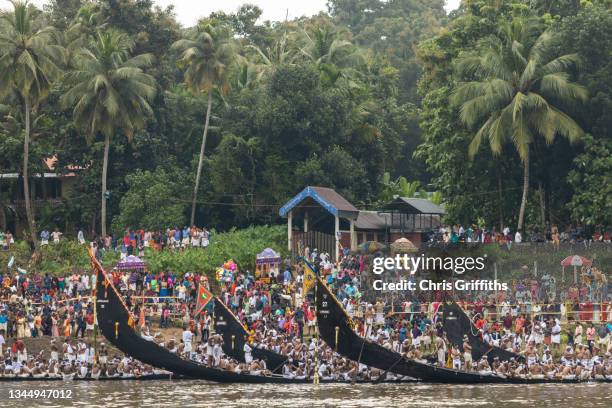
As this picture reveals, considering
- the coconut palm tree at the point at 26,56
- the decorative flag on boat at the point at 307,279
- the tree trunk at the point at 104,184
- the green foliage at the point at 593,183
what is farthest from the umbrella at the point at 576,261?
the coconut palm tree at the point at 26,56

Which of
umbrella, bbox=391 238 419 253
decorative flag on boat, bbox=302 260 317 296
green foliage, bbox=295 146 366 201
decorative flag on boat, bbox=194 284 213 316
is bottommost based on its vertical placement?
decorative flag on boat, bbox=194 284 213 316

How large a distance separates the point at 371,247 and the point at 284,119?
10.3 metres

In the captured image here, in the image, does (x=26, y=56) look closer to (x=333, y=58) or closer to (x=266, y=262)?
(x=266, y=262)

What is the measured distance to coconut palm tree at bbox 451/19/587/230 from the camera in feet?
187

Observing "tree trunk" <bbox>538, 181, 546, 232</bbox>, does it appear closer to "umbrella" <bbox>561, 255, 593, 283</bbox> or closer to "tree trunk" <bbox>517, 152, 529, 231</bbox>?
"tree trunk" <bbox>517, 152, 529, 231</bbox>

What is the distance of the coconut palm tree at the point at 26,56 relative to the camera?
60.9 m

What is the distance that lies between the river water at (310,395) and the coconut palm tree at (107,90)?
2276 cm

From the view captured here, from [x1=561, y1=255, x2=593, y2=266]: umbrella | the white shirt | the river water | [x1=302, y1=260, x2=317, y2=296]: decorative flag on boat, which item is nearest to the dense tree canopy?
[x1=561, y1=255, x2=593, y2=266]: umbrella

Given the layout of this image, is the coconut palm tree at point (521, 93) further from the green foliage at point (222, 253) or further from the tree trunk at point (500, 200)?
the green foliage at point (222, 253)

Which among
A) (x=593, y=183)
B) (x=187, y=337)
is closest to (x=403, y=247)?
(x=593, y=183)

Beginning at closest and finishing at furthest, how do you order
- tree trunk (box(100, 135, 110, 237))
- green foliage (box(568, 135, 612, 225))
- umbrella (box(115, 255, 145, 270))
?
umbrella (box(115, 255, 145, 270)) < green foliage (box(568, 135, 612, 225)) < tree trunk (box(100, 135, 110, 237))

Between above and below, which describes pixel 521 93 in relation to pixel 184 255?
above

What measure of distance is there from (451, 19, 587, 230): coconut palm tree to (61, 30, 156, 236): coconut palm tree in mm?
15506

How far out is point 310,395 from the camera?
39.9 metres
